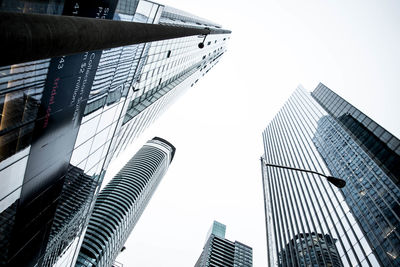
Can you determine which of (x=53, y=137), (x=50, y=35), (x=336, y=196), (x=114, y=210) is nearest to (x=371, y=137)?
(x=336, y=196)

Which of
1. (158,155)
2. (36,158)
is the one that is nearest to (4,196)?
(36,158)

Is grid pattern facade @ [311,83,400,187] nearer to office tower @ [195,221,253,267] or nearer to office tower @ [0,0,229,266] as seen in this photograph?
office tower @ [0,0,229,266]

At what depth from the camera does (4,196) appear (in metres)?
9.52

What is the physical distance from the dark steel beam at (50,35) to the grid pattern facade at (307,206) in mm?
17408

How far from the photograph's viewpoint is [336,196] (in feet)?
160

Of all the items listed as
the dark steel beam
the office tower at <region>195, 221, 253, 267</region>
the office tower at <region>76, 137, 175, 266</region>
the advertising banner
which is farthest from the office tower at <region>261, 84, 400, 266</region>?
the office tower at <region>195, 221, 253, 267</region>

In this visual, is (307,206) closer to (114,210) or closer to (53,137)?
(53,137)

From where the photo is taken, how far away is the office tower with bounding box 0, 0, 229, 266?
8.62 m

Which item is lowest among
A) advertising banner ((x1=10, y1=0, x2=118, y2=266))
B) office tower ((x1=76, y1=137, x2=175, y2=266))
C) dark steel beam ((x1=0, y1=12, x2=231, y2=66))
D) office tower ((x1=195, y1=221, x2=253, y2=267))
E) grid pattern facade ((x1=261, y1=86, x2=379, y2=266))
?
office tower ((x1=195, y1=221, x2=253, y2=267))

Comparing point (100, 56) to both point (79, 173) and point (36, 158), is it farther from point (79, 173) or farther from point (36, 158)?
point (79, 173)

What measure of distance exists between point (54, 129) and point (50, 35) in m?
9.14

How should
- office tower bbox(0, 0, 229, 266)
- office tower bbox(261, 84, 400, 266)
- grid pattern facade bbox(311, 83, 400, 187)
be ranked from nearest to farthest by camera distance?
office tower bbox(0, 0, 229, 266), office tower bbox(261, 84, 400, 266), grid pattern facade bbox(311, 83, 400, 187)

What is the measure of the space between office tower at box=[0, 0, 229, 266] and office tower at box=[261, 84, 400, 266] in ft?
46.0

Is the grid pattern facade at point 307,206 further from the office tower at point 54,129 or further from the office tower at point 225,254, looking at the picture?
the office tower at point 225,254
